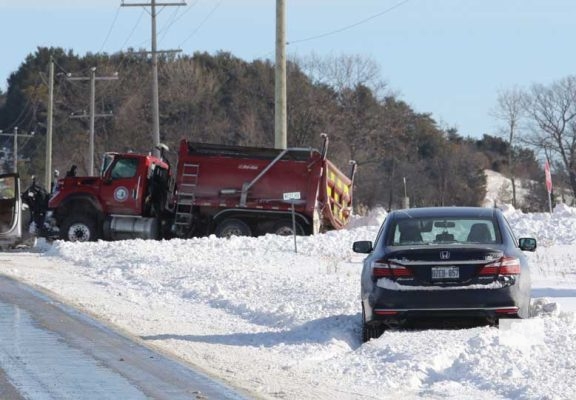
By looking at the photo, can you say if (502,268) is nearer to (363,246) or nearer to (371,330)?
(371,330)

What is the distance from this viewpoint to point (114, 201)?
1299 inches

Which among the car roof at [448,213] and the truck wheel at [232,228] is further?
the truck wheel at [232,228]

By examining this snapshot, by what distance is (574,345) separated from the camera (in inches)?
473

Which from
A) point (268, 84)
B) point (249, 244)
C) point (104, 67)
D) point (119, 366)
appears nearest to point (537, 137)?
point (268, 84)

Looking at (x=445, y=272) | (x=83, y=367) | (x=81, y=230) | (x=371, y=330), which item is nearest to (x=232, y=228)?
(x=81, y=230)

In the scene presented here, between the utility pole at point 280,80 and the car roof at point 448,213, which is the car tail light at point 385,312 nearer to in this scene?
the car roof at point 448,213

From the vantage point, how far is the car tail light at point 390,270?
1286 cm

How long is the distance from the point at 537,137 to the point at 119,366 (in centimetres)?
6475

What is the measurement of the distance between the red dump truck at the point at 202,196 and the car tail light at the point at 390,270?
1857 cm

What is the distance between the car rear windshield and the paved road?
3.18 metres

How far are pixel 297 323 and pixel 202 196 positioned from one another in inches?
690

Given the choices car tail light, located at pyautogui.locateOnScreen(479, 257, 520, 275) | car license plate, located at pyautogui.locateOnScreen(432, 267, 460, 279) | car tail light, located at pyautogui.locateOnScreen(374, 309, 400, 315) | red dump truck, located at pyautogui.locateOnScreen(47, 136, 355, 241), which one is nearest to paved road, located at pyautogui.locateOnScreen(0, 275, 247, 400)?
car tail light, located at pyautogui.locateOnScreen(374, 309, 400, 315)

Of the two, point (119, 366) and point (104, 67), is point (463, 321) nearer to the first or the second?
point (119, 366)

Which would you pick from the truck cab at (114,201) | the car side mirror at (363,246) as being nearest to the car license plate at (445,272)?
the car side mirror at (363,246)
